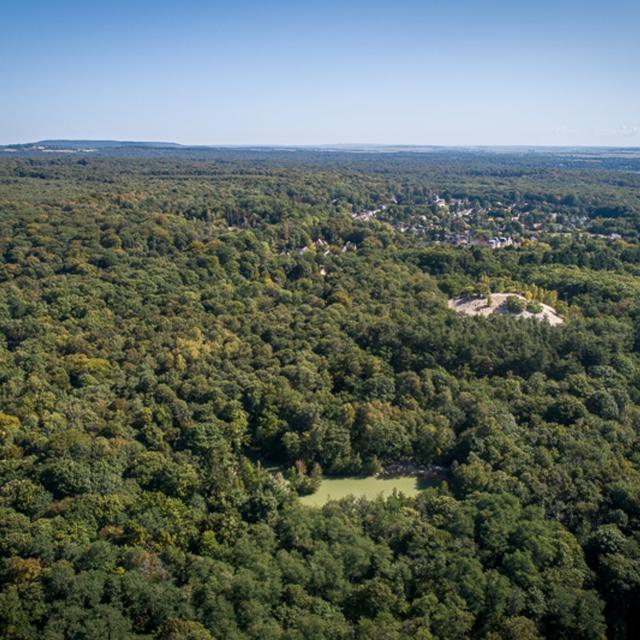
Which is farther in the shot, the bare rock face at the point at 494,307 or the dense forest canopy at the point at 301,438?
the bare rock face at the point at 494,307

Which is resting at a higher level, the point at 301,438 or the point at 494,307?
the point at 494,307

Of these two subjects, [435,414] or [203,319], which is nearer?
[435,414]

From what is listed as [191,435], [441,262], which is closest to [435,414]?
[191,435]

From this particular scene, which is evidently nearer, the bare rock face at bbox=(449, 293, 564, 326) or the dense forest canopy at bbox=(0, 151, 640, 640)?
the dense forest canopy at bbox=(0, 151, 640, 640)

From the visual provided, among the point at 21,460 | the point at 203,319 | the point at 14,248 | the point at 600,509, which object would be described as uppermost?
the point at 14,248

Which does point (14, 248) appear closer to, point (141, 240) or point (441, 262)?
point (141, 240)

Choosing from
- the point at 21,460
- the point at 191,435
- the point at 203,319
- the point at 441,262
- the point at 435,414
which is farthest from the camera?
the point at 441,262

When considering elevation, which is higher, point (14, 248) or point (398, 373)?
point (14, 248)

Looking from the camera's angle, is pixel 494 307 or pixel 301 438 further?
pixel 494 307
